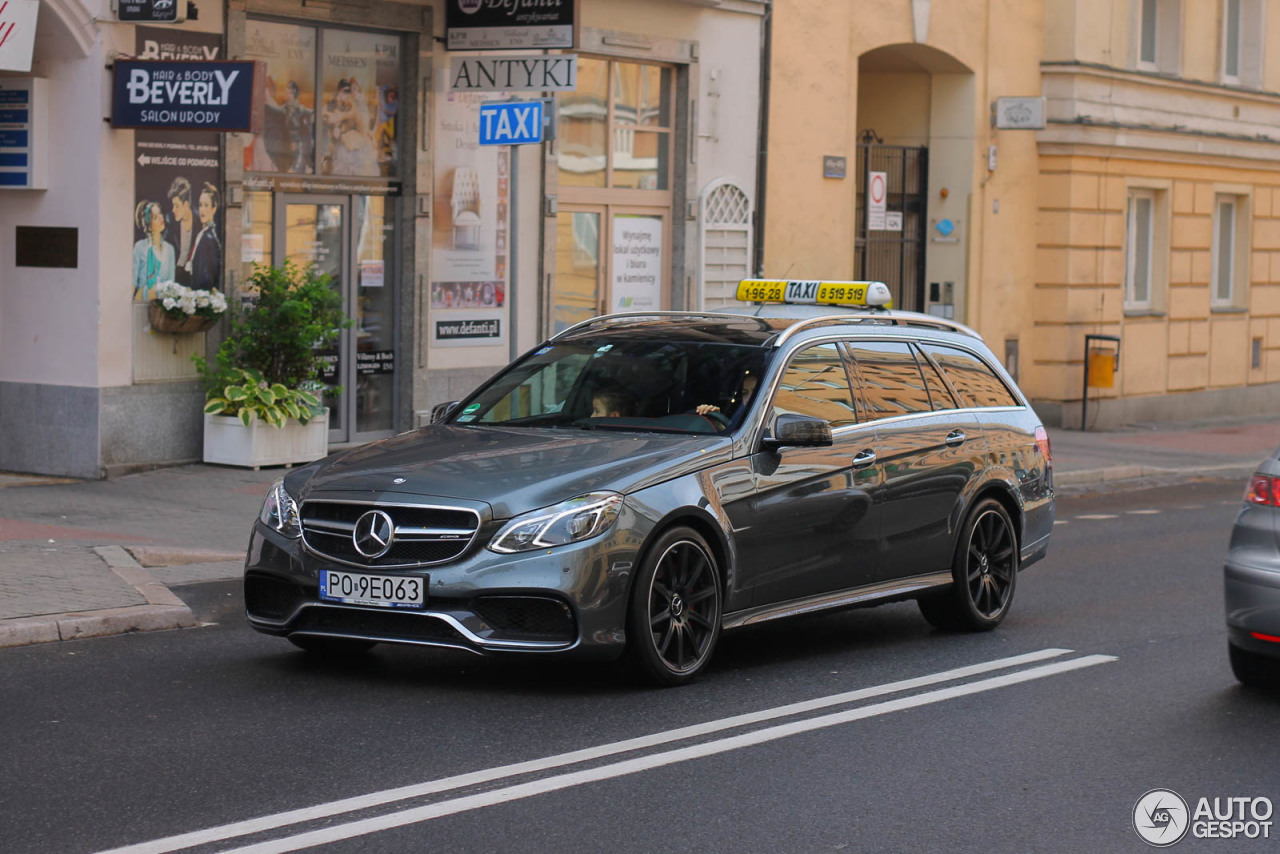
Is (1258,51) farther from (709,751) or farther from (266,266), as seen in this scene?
(709,751)

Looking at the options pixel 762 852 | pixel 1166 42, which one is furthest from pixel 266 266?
pixel 1166 42

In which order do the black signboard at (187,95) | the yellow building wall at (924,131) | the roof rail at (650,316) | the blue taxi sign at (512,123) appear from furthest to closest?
the yellow building wall at (924,131)
the blue taxi sign at (512,123)
the black signboard at (187,95)
the roof rail at (650,316)

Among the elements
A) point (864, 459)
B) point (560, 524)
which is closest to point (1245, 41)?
point (864, 459)

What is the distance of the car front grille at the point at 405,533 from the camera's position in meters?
7.09

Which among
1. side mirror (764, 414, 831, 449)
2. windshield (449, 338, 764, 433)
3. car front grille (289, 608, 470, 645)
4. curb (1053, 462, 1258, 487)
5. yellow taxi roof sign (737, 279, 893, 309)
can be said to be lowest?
curb (1053, 462, 1258, 487)

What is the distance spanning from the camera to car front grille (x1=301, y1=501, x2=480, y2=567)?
709 cm

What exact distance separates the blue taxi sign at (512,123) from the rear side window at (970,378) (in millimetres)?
4710

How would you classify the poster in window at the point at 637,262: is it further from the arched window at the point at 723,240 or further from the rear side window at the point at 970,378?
the rear side window at the point at 970,378

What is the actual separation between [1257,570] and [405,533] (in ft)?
11.6

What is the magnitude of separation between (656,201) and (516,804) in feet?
47.3

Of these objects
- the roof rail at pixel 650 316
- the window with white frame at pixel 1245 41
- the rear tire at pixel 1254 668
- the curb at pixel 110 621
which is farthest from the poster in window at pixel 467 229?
the window with white frame at pixel 1245 41

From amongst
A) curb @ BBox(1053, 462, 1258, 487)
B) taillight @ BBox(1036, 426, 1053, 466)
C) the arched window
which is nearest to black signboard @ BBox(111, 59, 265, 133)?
taillight @ BBox(1036, 426, 1053, 466)

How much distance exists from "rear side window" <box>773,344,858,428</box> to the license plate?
1.98 meters

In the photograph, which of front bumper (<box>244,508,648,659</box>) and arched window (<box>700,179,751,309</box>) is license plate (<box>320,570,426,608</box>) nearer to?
front bumper (<box>244,508,648,659</box>)
